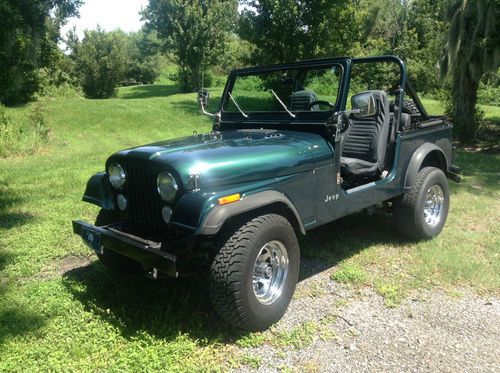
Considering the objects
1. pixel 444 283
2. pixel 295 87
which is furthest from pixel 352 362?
pixel 295 87

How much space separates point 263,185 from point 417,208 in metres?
2.07

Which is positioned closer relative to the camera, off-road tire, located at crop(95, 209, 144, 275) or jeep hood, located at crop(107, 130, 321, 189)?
jeep hood, located at crop(107, 130, 321, 189)

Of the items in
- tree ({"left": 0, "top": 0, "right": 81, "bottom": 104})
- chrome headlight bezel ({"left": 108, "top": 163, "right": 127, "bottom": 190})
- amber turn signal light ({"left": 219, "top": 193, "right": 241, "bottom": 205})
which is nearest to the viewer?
amber turn signal light ({"left": 219, "top": 193, "right": 241, "bottom": 205})

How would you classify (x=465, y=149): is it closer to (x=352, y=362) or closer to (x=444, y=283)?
(x=444, y=283)

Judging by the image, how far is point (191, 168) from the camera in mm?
2922

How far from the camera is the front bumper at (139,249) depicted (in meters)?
2.75

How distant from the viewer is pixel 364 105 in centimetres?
384

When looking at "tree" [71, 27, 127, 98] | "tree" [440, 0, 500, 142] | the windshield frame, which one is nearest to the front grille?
the windshield frame

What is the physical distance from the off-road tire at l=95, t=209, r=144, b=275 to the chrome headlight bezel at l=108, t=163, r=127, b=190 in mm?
324

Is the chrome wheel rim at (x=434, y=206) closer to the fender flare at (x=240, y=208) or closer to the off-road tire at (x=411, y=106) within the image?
the off-road tire at (x=411, y=106)

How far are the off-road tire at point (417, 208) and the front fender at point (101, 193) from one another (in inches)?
109

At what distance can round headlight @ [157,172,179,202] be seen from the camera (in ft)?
9.72

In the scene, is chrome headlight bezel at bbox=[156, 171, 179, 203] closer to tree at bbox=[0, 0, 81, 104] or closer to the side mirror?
the side mirror

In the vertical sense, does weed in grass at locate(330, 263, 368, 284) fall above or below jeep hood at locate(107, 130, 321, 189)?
below
